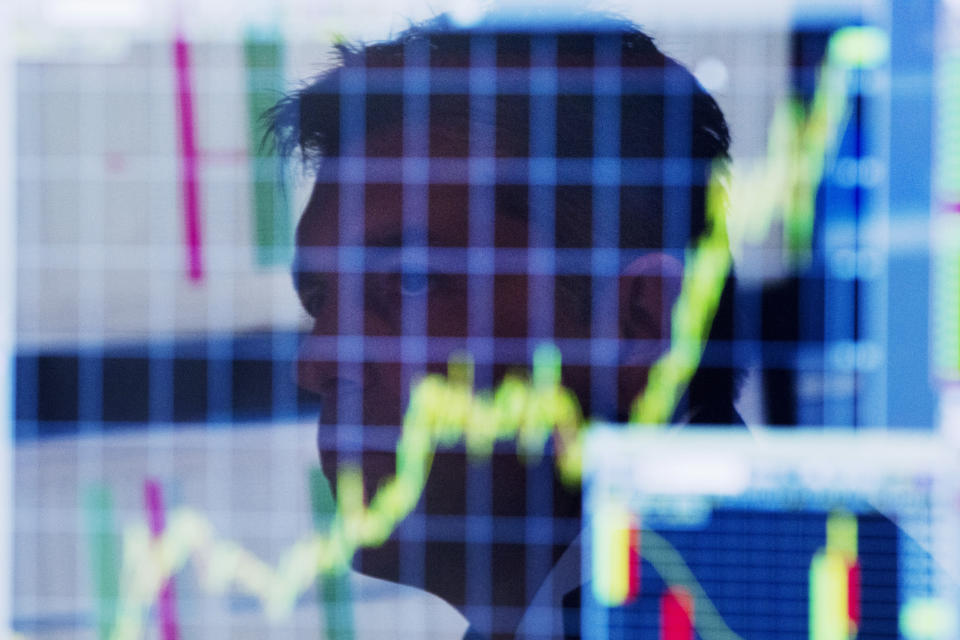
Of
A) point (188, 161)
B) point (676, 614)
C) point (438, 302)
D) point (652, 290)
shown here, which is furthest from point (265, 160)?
point (676, 614)

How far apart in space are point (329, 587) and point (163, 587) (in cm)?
15

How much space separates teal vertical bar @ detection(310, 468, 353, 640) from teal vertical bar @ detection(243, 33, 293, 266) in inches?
8.0

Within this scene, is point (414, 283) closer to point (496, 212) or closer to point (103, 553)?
point (496, 212)

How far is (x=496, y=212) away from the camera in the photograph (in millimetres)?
848

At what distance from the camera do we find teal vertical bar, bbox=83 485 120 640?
880 mm

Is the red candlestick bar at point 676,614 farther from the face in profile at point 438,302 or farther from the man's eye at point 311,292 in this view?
the man's eye at point 311,292

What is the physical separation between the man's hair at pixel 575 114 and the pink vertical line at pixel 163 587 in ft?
1.21

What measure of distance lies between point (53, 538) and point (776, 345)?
671 mm

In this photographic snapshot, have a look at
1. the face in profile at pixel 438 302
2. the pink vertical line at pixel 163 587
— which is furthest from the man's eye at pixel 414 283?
the pink vertical line at pixel 163 587

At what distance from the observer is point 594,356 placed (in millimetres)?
843

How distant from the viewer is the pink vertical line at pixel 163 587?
880 mm

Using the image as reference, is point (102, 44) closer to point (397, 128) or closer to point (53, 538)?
point (397, 128)

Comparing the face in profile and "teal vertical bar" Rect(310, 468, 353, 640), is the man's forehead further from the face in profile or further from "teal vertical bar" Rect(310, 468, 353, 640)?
"teal vertical bar" Rect(310, 468, 353, 640)
